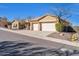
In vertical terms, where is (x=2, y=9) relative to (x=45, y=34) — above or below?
above

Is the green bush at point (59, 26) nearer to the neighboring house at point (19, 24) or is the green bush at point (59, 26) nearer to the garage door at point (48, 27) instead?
the garage door at point (48, 27)

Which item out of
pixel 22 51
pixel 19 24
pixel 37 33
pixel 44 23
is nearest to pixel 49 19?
pixel 44 23

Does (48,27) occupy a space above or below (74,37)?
above

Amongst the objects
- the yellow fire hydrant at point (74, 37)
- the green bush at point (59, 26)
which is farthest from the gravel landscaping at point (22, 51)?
the green bush at point (59, 26)

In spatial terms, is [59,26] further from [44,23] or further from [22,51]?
[22,51]

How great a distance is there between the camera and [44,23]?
19.3ft

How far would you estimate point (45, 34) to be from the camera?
19.2 ft

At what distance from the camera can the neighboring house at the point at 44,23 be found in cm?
584

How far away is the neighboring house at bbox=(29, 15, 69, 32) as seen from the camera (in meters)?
5.84

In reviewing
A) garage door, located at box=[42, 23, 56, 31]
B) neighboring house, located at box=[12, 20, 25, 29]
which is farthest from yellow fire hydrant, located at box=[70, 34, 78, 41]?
neighboring house, located at box=[12, 20, 25, 29]

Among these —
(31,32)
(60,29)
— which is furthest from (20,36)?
(60,29)

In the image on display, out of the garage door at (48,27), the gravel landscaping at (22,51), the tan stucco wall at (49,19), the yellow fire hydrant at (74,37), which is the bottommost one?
the gravel landscaping at (22,51)

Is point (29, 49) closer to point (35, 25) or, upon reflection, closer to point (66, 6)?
point (35, 25)

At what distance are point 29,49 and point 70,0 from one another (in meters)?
0.88
